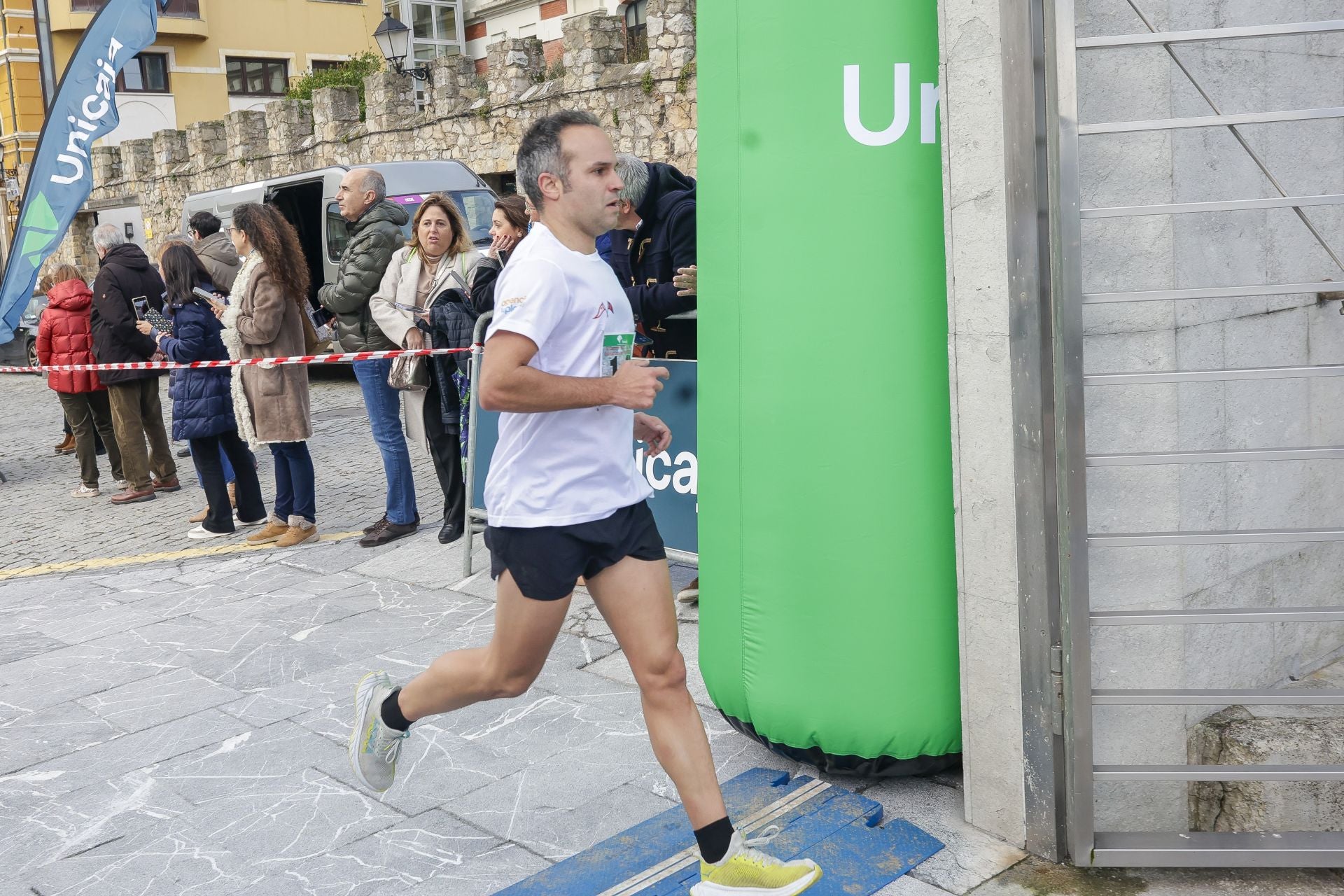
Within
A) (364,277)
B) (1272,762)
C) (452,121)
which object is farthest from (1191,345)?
(452,121)

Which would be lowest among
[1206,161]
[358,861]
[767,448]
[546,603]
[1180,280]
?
[358,861]

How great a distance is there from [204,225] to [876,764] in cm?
709

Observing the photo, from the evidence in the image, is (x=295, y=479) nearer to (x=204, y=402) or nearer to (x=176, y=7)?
(x=204, y=402)

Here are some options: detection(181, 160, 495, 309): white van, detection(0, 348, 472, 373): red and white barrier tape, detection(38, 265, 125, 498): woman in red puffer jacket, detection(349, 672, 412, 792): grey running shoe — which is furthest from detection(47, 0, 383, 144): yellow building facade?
detection(349, 672, 412, 792): grey running shoe

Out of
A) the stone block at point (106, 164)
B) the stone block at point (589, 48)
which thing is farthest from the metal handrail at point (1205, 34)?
the stone block at point (106, 164)

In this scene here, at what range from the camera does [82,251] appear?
114 ft

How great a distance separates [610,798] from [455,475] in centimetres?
356

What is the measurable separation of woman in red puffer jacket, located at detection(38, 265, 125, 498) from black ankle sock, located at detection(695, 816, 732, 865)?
26.3 ft

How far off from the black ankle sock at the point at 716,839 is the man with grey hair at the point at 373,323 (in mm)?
4539

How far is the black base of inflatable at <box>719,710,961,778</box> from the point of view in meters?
3.59

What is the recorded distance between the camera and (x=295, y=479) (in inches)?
301

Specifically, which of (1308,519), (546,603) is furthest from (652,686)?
(1308,519)

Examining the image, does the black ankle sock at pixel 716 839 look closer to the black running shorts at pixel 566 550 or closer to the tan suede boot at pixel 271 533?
the black running shorts at pixel 566 550

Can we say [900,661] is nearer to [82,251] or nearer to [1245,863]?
[1245,863]
